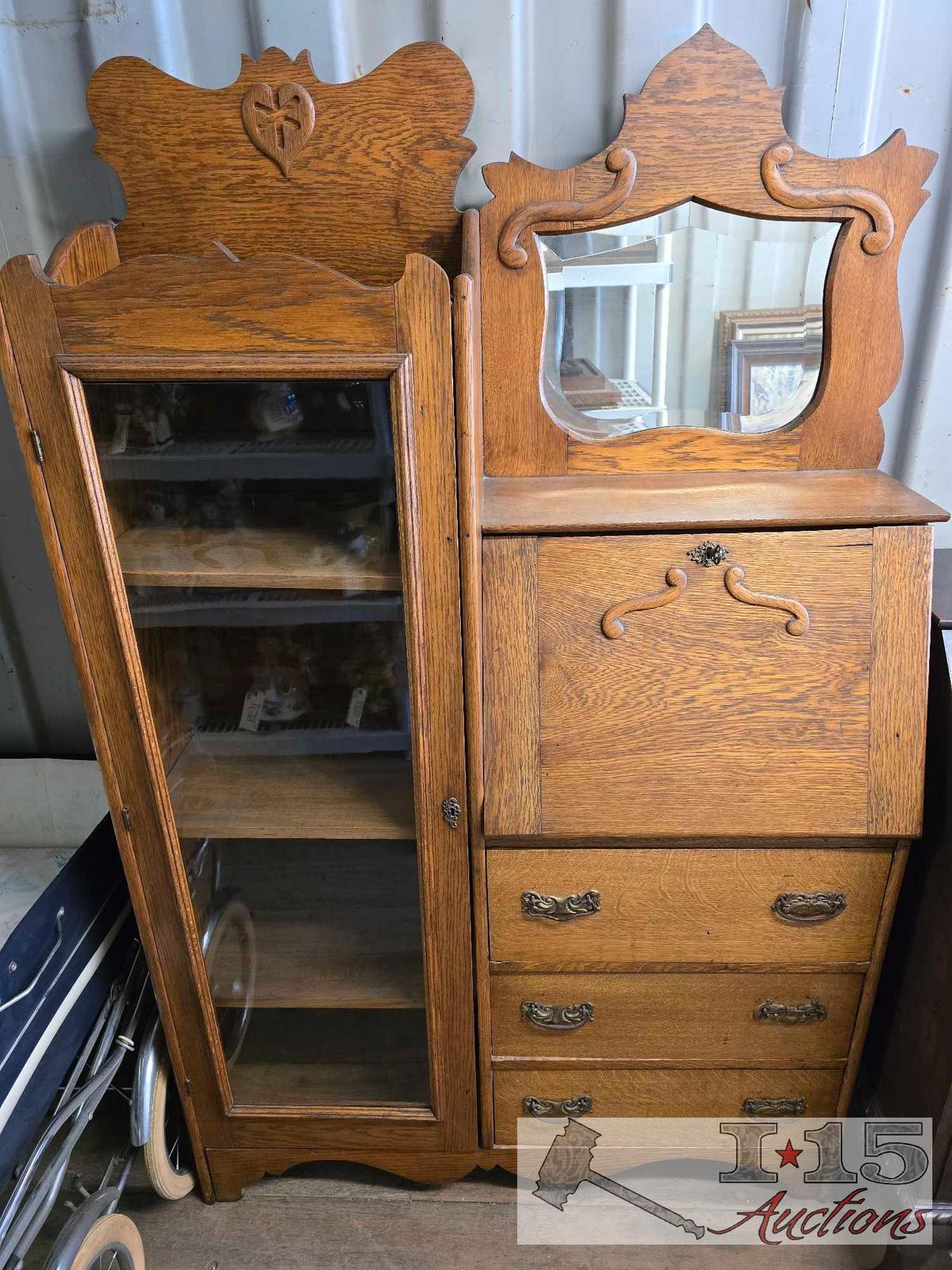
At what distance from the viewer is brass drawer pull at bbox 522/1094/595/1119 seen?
154 centimetres

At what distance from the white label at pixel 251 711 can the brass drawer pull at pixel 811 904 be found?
87cm

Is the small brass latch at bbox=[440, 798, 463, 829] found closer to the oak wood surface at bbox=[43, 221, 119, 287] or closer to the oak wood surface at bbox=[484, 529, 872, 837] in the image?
the oak wood surface at bbox=[484, 529, 872, 837]

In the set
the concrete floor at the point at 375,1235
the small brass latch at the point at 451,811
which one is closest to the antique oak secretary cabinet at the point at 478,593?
the small brass latch at the point at 451,811

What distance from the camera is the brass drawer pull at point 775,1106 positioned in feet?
4.99

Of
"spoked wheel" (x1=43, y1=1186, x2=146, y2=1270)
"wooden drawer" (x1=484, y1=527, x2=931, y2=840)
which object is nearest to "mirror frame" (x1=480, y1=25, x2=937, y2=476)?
"wooden drawer" (x1=484, y1=527, x2=931, y2=840)

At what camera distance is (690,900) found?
1.37 meters

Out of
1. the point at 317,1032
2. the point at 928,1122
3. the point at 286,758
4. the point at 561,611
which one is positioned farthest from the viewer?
the point at 317,1032

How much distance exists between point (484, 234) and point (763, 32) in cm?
54

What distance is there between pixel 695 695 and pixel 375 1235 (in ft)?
3.81

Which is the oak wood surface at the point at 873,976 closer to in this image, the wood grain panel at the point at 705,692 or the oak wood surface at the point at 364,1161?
the wood grain panel at the point at 705,692

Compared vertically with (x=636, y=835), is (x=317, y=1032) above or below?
below

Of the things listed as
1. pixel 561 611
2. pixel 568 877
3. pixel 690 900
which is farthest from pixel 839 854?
pixel 561 611

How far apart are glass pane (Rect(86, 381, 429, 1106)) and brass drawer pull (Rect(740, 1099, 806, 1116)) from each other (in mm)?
569

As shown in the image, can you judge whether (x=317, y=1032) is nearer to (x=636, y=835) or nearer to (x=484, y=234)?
(x=636, y=835)
